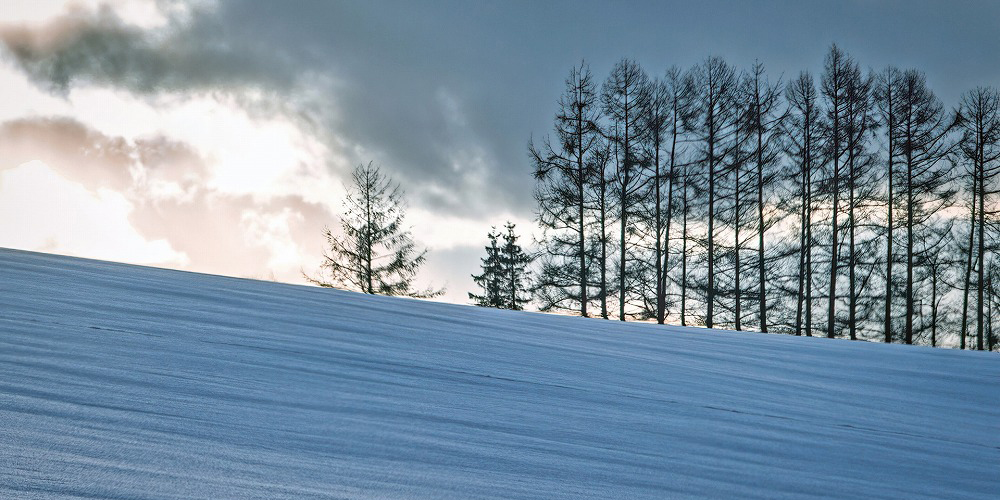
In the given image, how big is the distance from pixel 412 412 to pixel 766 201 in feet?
53.3

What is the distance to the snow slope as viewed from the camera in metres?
1.12

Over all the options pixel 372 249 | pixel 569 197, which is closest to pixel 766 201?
pixel 569 197

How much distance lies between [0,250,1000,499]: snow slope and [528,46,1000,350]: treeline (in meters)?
13.1

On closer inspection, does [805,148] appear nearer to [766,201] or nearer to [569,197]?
[766,201]

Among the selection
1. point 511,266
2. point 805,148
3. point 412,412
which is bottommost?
point 412,412

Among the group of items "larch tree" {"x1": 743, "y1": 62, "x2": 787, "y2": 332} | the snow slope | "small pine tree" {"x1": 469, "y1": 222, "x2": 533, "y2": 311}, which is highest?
"larch tree" {"x1": 743, "y1": 62, "x2": 787, "y2": 332}

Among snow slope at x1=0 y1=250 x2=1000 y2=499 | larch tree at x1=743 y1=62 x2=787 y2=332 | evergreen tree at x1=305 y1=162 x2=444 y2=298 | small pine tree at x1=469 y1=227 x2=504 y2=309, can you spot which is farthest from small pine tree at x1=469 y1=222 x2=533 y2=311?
snow slope at x1=0 y1=250 x2=1000 y2=499

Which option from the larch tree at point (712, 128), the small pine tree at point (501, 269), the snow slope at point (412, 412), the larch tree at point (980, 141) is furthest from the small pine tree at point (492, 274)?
the snow slope at point (412, 412)

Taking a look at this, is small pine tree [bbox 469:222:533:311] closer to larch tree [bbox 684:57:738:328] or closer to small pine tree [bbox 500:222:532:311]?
small pine tree [bbox 500:222:532:311]

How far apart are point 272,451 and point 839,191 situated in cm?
1735

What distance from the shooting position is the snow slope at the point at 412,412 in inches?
44.1

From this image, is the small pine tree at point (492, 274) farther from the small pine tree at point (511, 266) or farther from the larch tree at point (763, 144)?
the larch tree at point (763, 144)

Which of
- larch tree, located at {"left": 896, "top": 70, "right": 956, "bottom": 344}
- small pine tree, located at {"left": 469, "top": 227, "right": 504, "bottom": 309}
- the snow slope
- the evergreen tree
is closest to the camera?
the snow slope

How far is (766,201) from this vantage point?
15867 mm
